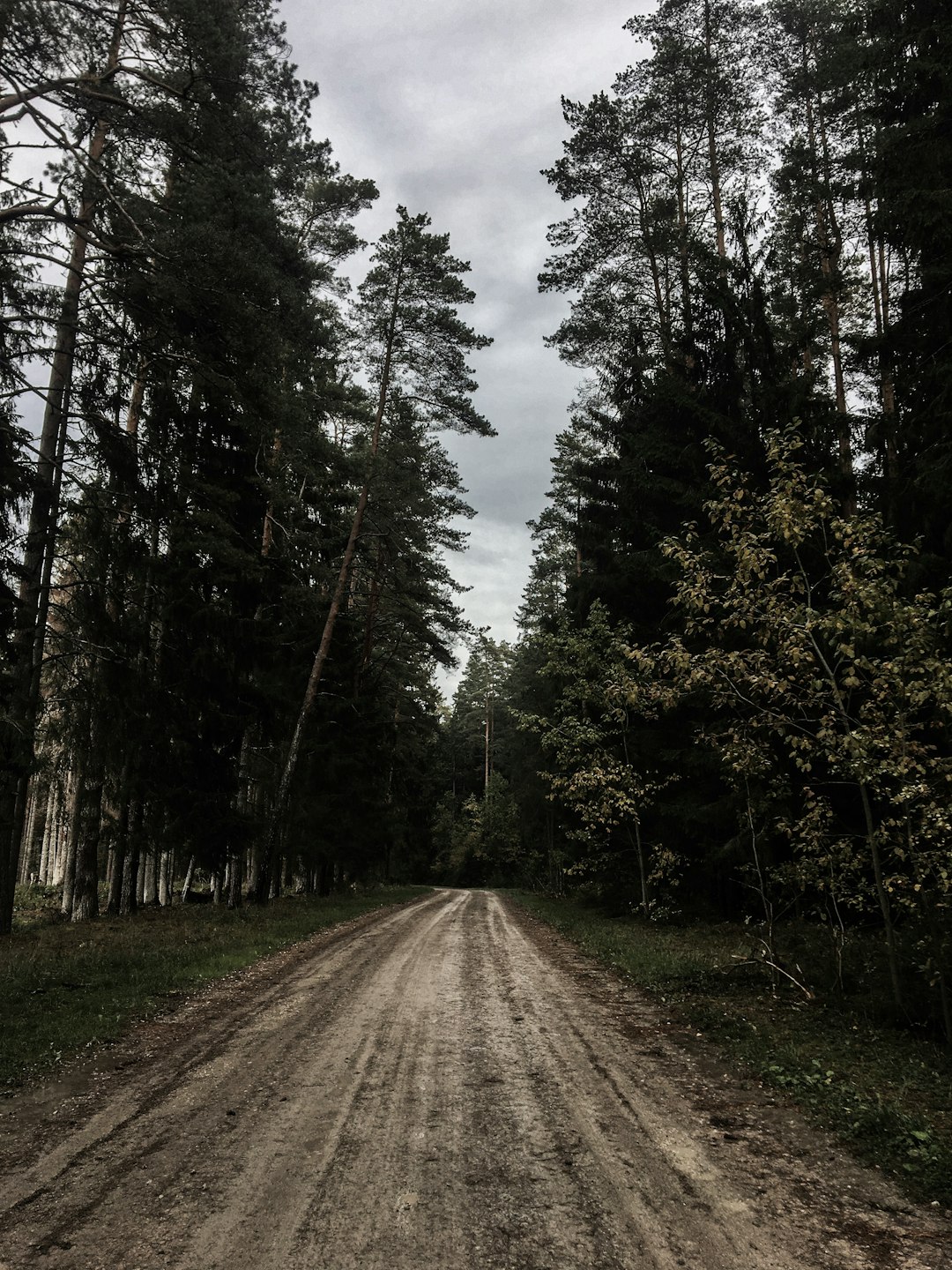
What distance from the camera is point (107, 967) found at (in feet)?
30.0

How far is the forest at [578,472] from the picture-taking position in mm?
7109

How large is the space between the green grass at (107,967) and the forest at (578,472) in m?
1.31

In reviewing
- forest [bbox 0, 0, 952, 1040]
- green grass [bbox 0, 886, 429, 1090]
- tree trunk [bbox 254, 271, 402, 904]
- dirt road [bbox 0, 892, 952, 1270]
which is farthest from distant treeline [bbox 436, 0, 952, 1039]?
green grass [bbox 0, 886, 429, 1090]

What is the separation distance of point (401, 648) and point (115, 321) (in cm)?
1719

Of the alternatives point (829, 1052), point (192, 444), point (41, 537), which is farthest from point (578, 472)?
point (829, 1052)

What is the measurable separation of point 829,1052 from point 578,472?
49.7 ft

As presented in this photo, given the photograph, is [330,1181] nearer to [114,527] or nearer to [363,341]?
[114,527]

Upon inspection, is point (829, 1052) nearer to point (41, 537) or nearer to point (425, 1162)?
point (425, 1162)

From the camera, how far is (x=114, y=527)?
11664 mm

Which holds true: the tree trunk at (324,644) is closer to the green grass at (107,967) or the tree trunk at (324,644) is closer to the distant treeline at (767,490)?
the green grass at (107,967)

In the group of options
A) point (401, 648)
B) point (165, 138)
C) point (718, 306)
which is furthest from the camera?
point (401, 648)

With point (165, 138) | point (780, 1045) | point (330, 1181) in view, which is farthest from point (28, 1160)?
point (165, 138)

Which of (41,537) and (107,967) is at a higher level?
(41,537)

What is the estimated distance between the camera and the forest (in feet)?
23.3
